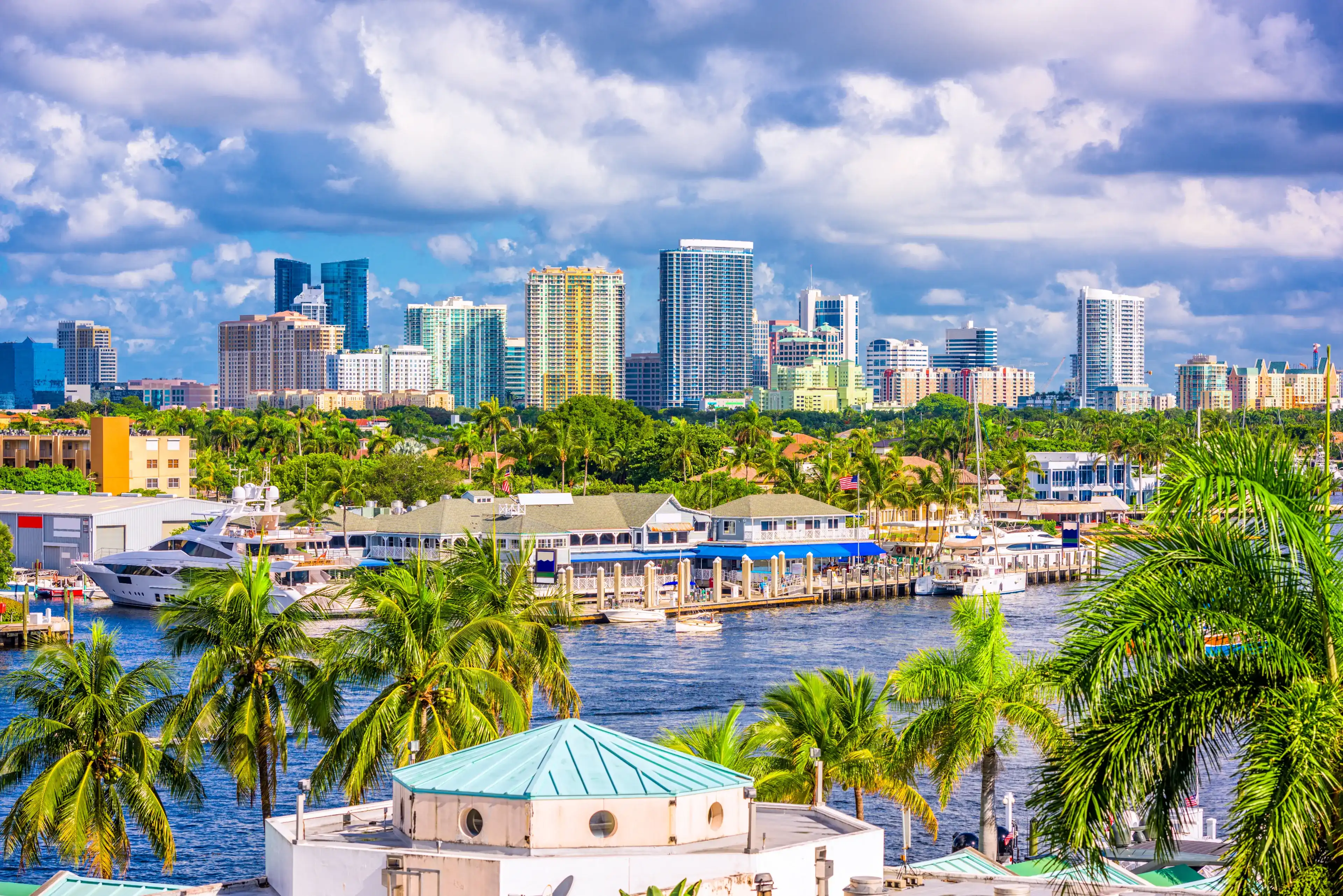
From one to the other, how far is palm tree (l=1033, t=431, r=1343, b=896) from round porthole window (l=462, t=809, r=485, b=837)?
7.88 meters

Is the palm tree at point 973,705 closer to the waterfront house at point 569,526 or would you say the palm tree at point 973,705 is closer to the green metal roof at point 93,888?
the green metal roof at point 93,888

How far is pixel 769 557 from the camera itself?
10350 cm

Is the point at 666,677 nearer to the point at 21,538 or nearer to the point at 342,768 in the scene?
the point at 342,768

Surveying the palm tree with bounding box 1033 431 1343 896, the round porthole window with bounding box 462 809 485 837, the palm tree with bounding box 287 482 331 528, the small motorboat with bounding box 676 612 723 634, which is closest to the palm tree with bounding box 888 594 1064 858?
the round porthole window with bounding box 462 809 485 837

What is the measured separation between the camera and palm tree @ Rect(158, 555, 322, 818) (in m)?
27.6

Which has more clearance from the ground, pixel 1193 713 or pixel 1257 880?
pixel 1193 713

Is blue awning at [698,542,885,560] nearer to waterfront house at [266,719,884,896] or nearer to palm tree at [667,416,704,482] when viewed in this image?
palm tree at [667,416,704,482]

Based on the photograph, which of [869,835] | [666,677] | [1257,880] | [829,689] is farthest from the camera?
[666,677]

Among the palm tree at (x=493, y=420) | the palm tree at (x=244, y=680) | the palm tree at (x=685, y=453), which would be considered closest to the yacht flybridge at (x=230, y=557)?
the palm tree at (x=493, y=420)

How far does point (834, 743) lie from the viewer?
1180 inches

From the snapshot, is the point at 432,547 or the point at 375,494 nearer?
the point at 432,547

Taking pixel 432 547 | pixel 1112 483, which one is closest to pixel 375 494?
pixel 432 547

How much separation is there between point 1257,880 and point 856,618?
3169 inches

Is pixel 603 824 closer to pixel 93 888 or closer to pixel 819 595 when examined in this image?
pixel 93 888
